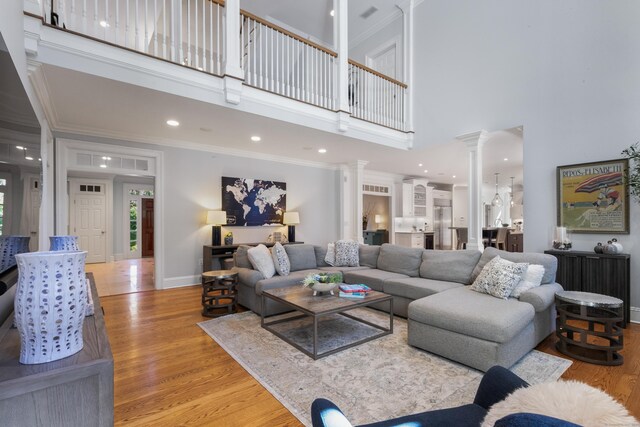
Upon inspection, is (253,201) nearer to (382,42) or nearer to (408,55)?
(408,55)

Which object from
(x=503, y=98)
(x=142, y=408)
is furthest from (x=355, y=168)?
(x=142, y=408)

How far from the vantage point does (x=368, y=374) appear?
7.64 feet

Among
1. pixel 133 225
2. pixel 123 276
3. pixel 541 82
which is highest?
pixel 541 82

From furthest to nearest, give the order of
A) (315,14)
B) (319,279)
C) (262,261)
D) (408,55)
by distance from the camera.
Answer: (315,14)
(408,55)
(262,261)
(319,279)

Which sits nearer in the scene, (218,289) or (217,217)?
(218,289)

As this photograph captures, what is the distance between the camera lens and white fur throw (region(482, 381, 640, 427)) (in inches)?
27.5

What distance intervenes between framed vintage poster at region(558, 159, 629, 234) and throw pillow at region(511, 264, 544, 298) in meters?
1.59

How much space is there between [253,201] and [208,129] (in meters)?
1.94

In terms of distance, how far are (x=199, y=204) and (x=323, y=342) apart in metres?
3.81

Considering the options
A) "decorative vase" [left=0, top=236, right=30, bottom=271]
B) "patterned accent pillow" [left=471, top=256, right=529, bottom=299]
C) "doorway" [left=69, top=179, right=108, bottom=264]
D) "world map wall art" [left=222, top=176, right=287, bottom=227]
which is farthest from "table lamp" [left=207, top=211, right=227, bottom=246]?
"doorway" [left=69, top=179, right=108, bottom=264]

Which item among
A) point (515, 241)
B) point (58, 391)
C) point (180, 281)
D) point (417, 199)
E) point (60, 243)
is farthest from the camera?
point (417, 199)

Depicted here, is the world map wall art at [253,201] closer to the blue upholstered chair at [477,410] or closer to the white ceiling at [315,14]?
the white ceiling at [315,14]

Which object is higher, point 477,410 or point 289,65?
point 289,65

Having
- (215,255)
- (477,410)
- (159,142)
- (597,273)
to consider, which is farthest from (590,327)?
(159,142)
